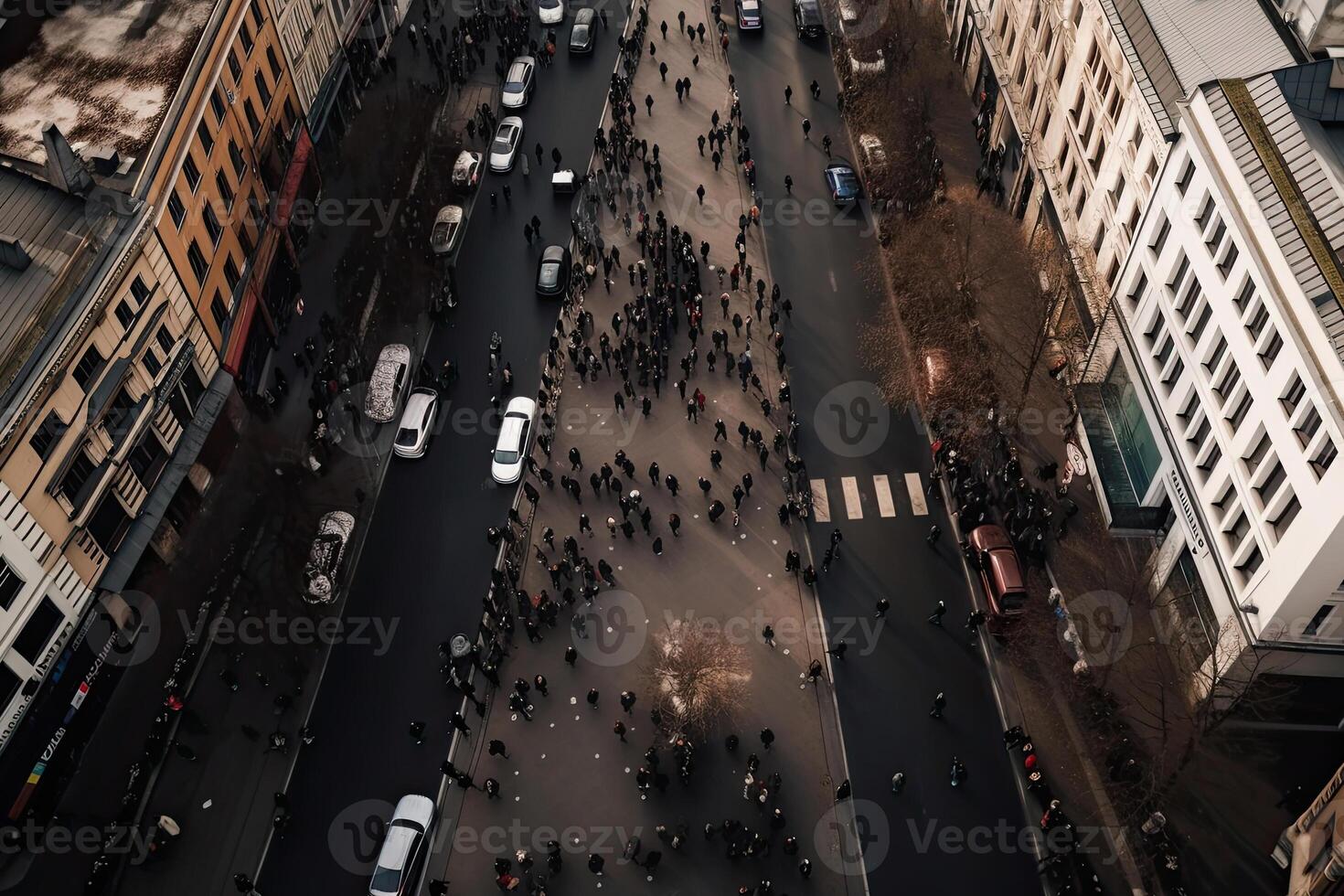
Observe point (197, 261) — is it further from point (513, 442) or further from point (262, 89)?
point (513, 442)

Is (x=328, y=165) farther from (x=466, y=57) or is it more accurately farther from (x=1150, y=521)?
(x=1150, y=521)

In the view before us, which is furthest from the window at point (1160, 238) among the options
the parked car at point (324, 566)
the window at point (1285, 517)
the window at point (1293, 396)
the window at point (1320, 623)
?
the parked car at point (324, 566)

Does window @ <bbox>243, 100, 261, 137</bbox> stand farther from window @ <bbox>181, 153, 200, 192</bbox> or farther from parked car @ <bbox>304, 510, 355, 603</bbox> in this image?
parked car @ <bbox>304, 510, 355, 603</bbox>

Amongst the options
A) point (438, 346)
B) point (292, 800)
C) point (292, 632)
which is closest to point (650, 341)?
point (438, 346)

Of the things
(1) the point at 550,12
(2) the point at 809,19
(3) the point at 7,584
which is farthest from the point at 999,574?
(1) the point at 550,12

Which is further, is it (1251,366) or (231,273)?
(231,273)
